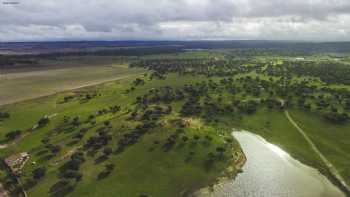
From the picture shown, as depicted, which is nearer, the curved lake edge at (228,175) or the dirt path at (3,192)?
the dirt path at (3,192)

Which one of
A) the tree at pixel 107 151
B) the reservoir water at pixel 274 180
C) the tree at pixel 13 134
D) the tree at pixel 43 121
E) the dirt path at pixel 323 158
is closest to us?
the reservoir water at pixel 274 180

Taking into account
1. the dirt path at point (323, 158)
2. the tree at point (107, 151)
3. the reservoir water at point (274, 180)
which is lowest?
the reservoir water at point (274, 180)

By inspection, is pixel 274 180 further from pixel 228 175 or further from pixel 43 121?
pixel 43 121

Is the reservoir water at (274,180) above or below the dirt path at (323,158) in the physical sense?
below

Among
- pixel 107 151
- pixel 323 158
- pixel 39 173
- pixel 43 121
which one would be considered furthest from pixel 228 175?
pixel 43 121

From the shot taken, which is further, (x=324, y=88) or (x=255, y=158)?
(x=324, y=88)

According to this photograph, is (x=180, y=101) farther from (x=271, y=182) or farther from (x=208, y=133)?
(x=271, y=182)

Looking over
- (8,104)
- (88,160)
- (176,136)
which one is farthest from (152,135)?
(8,104)

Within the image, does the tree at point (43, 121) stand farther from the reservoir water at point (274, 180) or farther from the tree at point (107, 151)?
the reservoir water at point (274, 180)

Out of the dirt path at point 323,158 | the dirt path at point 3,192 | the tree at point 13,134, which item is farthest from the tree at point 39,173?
the dirt path at point 323,158
